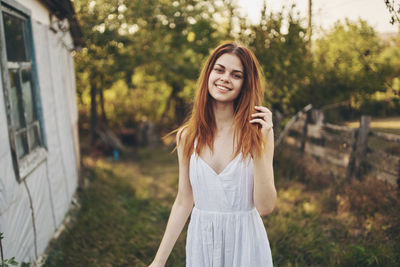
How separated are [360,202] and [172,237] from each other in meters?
3.25

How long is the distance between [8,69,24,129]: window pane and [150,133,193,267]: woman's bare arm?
6.96 ft

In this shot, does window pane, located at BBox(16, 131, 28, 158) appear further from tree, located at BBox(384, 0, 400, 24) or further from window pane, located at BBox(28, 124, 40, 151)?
tree, located at BBox(384, 0, 400, 24)

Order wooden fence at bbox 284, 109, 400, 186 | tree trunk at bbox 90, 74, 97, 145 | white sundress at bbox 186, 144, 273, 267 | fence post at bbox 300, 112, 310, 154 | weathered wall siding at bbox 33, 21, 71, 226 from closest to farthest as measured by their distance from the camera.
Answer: white sundress at bbox 186, 144, 273, 267, weathered wall siding at bbox 33, 21, 71, 226, wooden fence at bbox 284, 109, 400, 186, fence post at bbox 300, 112, 310, 154, tree trunk at bbox 90, 74, 97, 145

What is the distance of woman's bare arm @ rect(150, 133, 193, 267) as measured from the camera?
1.88 meters

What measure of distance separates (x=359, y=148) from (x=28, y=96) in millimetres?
4404

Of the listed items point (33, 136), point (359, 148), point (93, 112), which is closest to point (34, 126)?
point (33, 136)

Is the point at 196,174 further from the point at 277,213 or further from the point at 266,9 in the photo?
the point at 266,9

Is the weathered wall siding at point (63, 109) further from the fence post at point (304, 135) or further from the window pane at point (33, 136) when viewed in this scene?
the fence post at point (304, 135)

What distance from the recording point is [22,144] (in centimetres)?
352

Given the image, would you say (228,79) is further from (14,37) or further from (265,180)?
(14,37)

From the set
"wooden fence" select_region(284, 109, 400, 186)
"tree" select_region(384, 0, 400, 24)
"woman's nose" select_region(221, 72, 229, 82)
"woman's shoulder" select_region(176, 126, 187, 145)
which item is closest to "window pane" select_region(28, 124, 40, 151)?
"woman's shoulder" select_region(176, 126, 187, 145)

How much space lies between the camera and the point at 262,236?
182 cm

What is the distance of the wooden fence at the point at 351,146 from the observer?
4498 millimetres

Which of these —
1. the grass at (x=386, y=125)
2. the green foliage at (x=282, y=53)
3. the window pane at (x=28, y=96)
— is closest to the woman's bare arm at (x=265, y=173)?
the window pane at (x=28, y=96)
